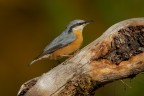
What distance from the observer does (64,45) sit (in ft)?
20.9

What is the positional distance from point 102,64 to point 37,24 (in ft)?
15.4

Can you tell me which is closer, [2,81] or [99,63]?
[99,63]

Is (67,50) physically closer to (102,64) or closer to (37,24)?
(102,64)

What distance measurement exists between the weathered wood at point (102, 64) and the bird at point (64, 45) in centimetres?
58

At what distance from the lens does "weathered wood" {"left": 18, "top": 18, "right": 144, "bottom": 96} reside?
A: 564 cm

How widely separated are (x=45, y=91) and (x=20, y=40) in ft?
15.1

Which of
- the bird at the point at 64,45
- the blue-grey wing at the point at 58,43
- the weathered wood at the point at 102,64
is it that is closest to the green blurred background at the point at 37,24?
the bird at the point at 64,45

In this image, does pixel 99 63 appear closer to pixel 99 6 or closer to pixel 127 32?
pixel 127 32

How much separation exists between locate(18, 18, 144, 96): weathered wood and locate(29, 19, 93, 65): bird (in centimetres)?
58

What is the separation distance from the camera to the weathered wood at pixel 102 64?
5637mm

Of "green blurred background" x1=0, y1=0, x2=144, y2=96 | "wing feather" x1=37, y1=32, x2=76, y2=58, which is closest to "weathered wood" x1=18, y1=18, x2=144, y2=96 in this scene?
"wing feather" x1=37, y1=32, x2=76, y2=58

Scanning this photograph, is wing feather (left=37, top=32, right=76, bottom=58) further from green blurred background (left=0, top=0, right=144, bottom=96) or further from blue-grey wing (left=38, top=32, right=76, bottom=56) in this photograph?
green blurred background (left=0, top=0, right=144, bottom=96)

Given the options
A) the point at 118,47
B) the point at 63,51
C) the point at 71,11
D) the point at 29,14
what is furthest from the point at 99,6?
the point at 118,47

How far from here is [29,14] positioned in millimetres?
10312
